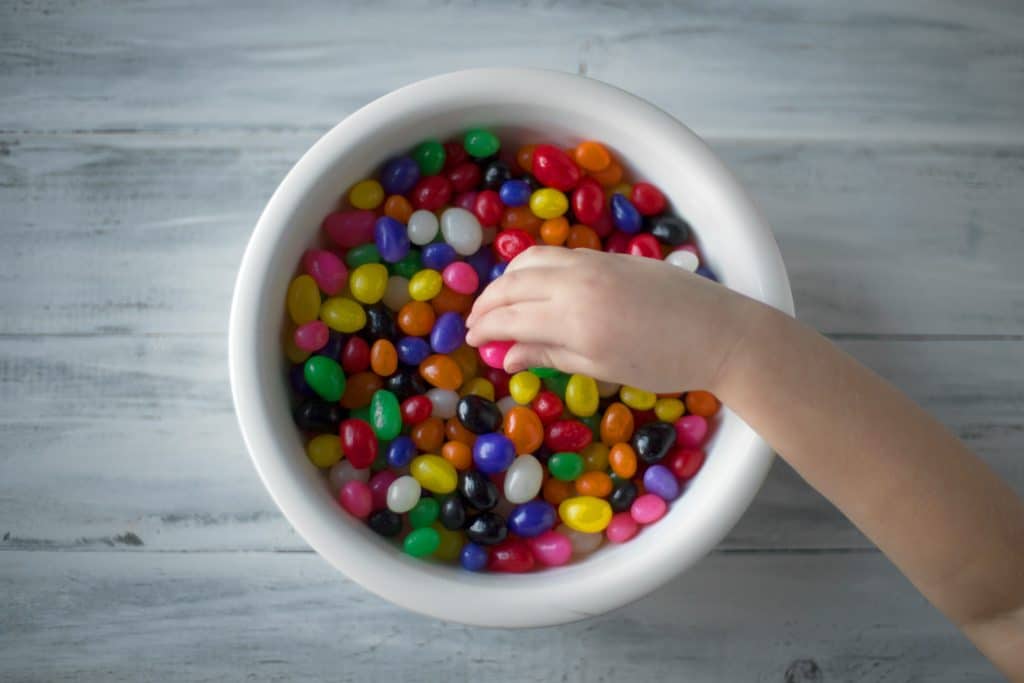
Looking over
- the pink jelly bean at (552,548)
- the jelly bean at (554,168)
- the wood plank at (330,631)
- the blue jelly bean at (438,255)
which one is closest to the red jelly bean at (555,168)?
the jelly bean at (554,168)

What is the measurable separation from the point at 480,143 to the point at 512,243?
0.09 m

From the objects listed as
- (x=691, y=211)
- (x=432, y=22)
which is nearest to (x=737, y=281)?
(x=691, y=211)

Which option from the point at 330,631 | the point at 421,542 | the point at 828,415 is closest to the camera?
the point at 828,415

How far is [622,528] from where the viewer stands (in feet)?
2.45

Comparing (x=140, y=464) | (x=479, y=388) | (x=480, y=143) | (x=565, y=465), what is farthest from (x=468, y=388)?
(x=140, y=464)

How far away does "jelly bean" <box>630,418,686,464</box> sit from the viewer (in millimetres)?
755

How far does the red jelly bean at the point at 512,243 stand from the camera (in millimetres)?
779

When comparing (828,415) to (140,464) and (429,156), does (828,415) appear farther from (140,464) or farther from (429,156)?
(140,464)

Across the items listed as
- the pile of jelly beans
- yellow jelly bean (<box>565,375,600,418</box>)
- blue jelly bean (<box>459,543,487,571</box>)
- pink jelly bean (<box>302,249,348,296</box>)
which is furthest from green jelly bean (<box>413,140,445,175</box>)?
blue jelly bean (<box>459,543,487,571</box>)

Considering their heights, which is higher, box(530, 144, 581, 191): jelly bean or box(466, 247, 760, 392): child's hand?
box(530, 144, 581, 191): jelly bean

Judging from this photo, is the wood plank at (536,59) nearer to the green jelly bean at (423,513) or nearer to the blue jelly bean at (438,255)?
the blue jelly bean at (438,255)

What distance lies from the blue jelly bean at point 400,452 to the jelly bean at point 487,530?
79 millimetres

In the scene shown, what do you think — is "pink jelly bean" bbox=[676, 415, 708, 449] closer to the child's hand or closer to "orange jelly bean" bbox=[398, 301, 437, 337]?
the child's hand

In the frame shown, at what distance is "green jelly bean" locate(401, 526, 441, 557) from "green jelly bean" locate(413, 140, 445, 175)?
0.32 m
